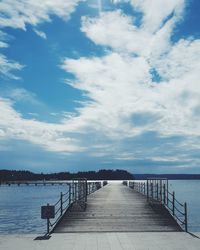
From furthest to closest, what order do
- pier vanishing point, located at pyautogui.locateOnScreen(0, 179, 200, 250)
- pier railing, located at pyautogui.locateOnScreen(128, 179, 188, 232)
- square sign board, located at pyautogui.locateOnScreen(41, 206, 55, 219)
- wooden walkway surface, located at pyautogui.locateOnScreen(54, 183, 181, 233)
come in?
pier railing, located at pyautogui.locateOnScreen(128, 179, 188, 232) < wooden walkway surface, located at pyautogui.locateOnScreen(54, 183, 181, 233) < square sign board, located at pyautogui.locateOnScreen(41, 206, 55, 219) < pier vanishing point, located at pyautogui.locateOnScreen(0, 179, 200, 250)

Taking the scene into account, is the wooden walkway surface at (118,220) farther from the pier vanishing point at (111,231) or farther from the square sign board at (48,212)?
the square sign board at (48,212)

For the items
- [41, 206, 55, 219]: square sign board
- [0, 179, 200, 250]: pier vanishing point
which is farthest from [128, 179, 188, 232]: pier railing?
[41, 206, 55, 219]: square sign board

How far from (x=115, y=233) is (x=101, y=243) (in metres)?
2.22

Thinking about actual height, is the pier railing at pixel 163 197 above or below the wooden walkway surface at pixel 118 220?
above

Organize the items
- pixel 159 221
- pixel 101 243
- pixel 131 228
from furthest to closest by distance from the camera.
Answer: pixel 159 221, pixel 131 228, pixel 101 243

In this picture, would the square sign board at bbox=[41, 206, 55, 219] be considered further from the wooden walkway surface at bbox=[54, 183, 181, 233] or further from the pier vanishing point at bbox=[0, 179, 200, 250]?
the wooden walkway surface at bbox=[54, 183, 181, 233]

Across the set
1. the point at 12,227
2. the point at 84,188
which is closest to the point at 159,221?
the point at 84,188

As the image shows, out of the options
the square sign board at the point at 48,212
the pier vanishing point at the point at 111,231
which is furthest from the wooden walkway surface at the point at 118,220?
the square sign board at the point at 48,212

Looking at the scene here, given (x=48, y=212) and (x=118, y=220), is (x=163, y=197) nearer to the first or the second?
(x=118, y=220)

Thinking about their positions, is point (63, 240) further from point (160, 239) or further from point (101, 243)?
A: point (160, 239)

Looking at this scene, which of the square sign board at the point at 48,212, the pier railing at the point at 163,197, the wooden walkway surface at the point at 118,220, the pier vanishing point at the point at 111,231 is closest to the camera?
the pier vanishing point at the point at 111,231

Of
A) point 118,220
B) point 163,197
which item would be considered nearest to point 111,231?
point 118,220

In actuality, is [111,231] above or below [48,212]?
below

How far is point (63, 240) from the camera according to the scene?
1454cm
